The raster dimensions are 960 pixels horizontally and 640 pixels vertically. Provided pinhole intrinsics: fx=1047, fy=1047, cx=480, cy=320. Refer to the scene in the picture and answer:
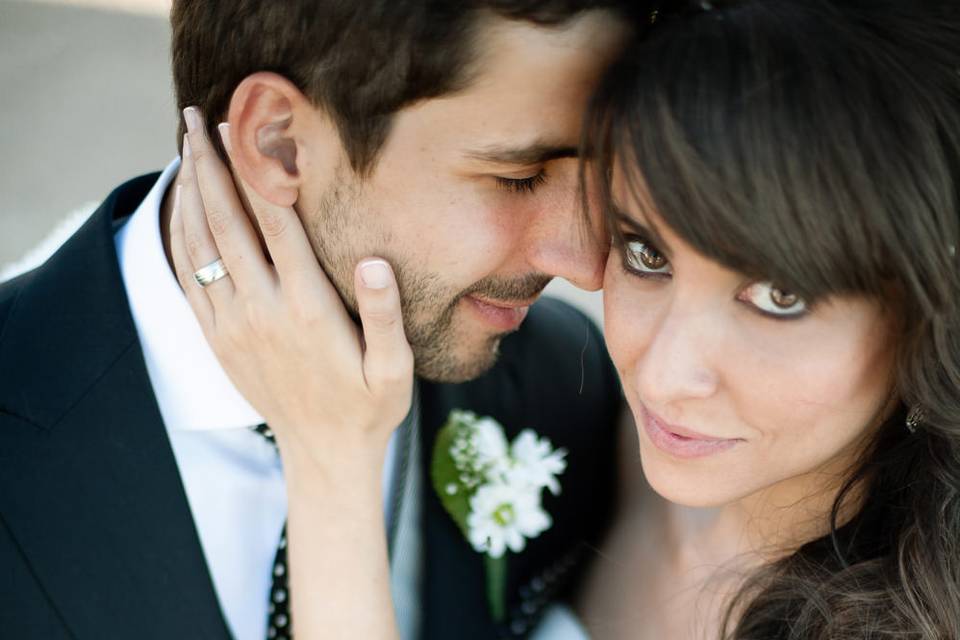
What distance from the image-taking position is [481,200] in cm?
226

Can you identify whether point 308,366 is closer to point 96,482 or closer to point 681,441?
point 96,482

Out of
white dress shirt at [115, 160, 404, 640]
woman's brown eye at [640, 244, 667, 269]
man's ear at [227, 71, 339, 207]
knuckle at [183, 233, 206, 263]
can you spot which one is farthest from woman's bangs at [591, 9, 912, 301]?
white dress shirt at [115, 160, 404, 640]

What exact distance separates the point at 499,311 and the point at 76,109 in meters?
4.96

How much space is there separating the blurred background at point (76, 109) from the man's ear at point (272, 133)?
136 inches

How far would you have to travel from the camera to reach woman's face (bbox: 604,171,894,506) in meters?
1.87

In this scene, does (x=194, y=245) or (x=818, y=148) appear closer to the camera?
(x=818, y=148)

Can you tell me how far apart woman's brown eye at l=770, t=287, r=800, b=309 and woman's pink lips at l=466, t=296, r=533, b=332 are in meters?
0.74

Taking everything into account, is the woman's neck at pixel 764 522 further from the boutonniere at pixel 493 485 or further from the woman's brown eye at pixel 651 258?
the woman's brown eye at pixel 651 258

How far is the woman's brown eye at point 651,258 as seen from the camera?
207 cm

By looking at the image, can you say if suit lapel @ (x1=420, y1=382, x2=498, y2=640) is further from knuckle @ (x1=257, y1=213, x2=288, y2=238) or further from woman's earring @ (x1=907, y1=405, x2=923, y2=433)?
woman's earring @ (x1=907, y1=405, x2=923, y2=433)

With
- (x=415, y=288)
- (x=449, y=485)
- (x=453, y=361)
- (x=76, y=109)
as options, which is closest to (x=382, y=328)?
(x=415, y=288)

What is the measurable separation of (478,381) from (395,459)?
31 cm

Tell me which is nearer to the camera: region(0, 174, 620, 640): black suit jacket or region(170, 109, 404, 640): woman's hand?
region(0, 174, 620, 640): black suit jacket

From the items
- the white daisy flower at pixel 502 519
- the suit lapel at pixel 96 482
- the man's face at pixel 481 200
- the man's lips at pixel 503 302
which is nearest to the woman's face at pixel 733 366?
the man's face at pixel 481 200
